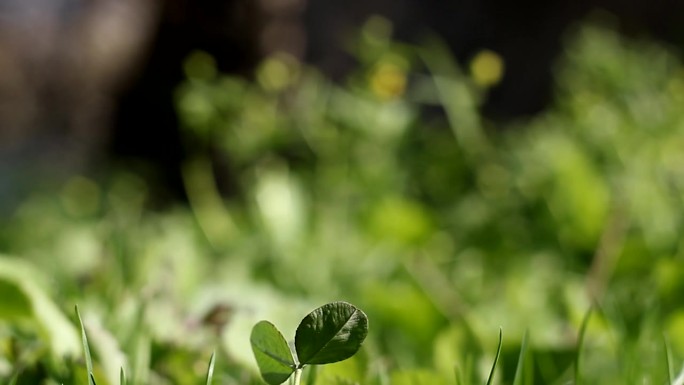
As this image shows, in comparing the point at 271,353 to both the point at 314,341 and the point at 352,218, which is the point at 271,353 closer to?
the point at 314,341

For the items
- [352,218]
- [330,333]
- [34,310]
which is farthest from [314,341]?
[352,218]

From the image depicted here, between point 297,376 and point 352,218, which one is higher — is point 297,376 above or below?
below

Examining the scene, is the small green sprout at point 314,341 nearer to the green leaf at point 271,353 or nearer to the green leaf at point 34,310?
the green leaf at point 271,353

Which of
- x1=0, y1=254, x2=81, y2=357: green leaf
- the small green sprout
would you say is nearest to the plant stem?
the small green sprout

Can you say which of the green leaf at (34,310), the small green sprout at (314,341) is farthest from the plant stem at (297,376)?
the green leaf at (34,310)

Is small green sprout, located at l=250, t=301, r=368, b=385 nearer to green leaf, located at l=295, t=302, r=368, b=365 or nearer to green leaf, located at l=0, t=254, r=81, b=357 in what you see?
green leaf, located at l=295, t=302, r=368, b=365

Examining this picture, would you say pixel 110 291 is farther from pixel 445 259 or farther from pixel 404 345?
pixel 445 259

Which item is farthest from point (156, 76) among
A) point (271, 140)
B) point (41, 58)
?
point (41, 58)

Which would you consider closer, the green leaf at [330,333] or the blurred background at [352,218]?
the green leaf at [330,333]
